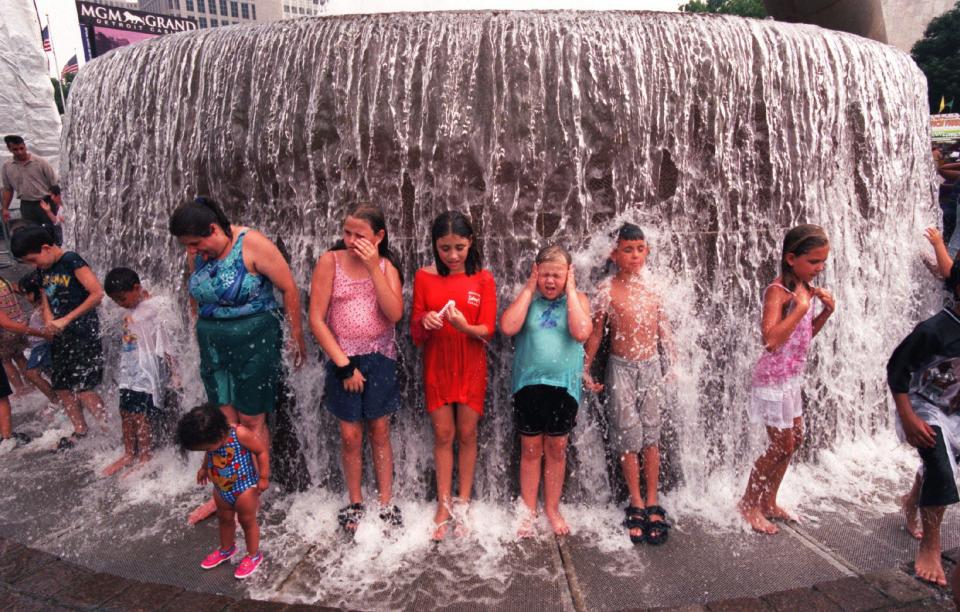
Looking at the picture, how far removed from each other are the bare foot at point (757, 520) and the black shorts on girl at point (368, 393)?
6.86 feet

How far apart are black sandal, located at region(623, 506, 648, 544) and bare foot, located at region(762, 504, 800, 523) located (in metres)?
0.70

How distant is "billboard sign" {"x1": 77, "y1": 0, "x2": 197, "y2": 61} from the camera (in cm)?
3363

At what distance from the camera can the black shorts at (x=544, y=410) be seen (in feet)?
10.6

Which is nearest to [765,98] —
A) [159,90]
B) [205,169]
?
[205,169]

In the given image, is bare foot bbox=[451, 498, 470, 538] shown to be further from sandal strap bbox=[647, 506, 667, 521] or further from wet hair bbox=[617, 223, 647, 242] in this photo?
wet hair bbox=[617, 223, 647, 242]

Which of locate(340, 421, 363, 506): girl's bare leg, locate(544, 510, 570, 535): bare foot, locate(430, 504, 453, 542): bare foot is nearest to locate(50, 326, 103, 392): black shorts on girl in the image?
locate(340, 421, 363, 506): girl's bare leg

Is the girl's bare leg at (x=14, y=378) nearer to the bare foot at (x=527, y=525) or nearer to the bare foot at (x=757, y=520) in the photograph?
the bare foot at (x=527, y=525)

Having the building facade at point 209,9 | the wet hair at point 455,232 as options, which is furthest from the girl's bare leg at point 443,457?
the building facade at point 209,9

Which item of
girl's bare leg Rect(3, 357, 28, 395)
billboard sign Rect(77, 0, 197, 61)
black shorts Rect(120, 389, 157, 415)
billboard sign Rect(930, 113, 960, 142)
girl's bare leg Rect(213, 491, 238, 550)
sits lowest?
girl's bare leg Rect(3, 357, 28, 395)

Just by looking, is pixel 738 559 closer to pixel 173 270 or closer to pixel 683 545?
pixel 683 545

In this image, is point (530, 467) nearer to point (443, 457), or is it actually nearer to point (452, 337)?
point (443, 457)

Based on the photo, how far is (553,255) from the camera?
10.2 feet

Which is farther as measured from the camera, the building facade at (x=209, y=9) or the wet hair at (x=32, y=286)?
the building facade at (x=209, y=9)

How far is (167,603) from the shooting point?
8.70 ft
